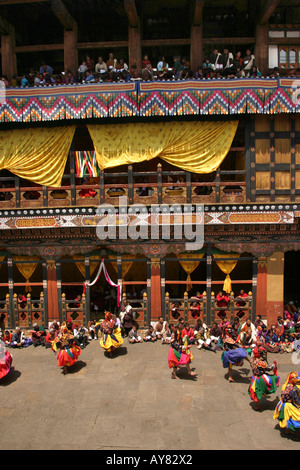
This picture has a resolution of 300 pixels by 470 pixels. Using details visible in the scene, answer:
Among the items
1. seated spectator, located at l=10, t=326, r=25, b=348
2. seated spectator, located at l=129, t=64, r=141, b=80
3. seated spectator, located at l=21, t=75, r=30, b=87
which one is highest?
seated spectator, located at l=129, t=64, r=141, b=80

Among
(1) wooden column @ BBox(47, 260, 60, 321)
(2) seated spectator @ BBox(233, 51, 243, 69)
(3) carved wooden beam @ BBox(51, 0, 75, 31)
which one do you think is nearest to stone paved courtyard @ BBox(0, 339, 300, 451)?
(1) wooden column @ BBox(47, 260, 60, 321)

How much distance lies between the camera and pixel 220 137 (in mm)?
16484

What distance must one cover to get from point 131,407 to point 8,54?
49.9ft

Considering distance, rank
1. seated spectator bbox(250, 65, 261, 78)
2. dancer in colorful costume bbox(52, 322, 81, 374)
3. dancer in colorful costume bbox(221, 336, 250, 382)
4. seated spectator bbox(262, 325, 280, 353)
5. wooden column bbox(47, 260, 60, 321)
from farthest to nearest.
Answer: wooden column bbox(47, 260, 60, 321), seated spectator bbox(250, 65, 261, 78), seated spectator bbox(262, 325, 280, 353), dancer in colorful costume bbox(52, 322, 81, 374), dancer in colorful costume bbox(221, 336, 250, 382)

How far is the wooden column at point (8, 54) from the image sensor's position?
17.5 meters

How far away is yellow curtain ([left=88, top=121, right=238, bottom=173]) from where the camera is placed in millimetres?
16469

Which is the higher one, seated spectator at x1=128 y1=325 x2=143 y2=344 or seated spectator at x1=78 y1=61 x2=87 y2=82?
seated spectator at x1=78 y1=61 x2=87 y2=82

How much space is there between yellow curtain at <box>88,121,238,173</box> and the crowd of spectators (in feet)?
6.05

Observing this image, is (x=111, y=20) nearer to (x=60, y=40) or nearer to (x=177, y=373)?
(x=60, y=40)

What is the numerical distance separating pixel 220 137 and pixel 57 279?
909 centimetres

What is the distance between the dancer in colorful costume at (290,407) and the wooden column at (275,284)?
7492 millimetres

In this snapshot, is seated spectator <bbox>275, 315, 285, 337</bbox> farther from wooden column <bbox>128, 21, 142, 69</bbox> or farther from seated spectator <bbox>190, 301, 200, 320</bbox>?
wooden column <bbox>128, 21, 142, 69</bbox>

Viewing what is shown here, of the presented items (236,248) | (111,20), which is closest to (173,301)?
(236,248)

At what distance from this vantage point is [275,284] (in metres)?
16.9
